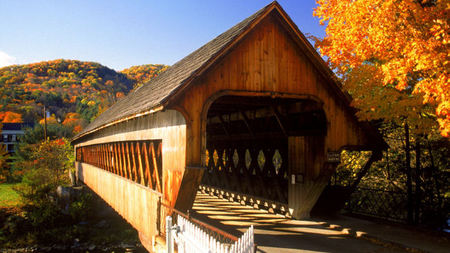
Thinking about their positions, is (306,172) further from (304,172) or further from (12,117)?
(12,117)

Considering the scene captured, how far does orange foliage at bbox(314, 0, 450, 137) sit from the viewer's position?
718 cm

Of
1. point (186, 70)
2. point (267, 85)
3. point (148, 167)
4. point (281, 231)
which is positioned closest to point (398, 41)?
point (267, 85)

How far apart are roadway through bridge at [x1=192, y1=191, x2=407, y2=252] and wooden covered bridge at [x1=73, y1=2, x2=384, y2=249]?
0.75m

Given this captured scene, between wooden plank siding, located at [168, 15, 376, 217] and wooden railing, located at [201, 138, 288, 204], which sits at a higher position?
wooden plank siding, located at [168, 15, 376, 217]

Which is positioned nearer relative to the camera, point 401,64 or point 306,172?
point 401,64

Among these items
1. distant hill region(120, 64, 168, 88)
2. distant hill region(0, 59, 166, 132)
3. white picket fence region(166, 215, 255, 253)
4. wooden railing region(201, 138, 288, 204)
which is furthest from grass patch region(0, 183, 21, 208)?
distant hill region(120, 64, 168, 88)

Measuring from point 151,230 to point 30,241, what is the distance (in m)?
17.0

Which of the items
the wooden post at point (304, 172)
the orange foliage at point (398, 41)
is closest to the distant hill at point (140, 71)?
the wooden post at point (304, 172)

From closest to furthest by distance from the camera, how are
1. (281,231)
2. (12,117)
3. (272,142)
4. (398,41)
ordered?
1. (398,41)
2. (281,231)
3. (272,142)
4. (12,117)

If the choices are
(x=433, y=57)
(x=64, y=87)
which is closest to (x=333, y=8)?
(x=433, y=57)

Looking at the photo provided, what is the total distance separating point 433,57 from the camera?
23.5 ft

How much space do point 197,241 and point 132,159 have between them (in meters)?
6.97

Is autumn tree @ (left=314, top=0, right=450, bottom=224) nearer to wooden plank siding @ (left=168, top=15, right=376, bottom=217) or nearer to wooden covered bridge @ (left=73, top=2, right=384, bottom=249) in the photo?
wooden plank siding @ (left=168, top=15, right=376, bottom=217)

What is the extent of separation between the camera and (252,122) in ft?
43.2
